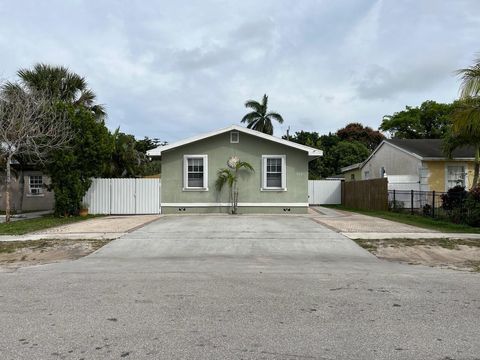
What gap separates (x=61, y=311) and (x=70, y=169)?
1534 centimetres

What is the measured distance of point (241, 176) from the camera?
21094 mm

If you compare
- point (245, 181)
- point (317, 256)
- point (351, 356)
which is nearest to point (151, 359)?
point (351, 356)

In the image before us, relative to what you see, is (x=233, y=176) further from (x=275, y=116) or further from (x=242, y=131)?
(x=275, y=116)

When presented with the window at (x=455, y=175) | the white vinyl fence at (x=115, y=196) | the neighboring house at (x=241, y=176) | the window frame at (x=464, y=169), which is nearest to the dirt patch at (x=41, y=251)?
the neighboring house at (x=241, y=176)

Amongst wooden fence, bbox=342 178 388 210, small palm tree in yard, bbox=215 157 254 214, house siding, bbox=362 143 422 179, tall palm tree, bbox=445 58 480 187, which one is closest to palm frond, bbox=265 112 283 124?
house siding, bbox=362 143 422 179

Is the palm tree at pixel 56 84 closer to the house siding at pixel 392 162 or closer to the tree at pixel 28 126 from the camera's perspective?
the tree at pixel 28 126

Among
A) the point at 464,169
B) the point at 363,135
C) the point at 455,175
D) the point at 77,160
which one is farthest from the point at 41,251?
the point at 363,135

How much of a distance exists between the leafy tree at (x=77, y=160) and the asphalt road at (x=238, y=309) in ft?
35.4

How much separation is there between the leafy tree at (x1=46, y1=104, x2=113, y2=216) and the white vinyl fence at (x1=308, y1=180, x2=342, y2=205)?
15815 millimetres

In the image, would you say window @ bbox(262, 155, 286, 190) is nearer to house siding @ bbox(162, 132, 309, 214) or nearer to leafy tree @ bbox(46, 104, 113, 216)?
house siding @ bbox(162, 132, 309, 214)

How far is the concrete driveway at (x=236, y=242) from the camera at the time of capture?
10.4 m

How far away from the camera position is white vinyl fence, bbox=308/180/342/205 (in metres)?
31.3

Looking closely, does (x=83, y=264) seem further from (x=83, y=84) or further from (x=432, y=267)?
(x=83, y=84)

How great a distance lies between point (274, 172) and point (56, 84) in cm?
1146
